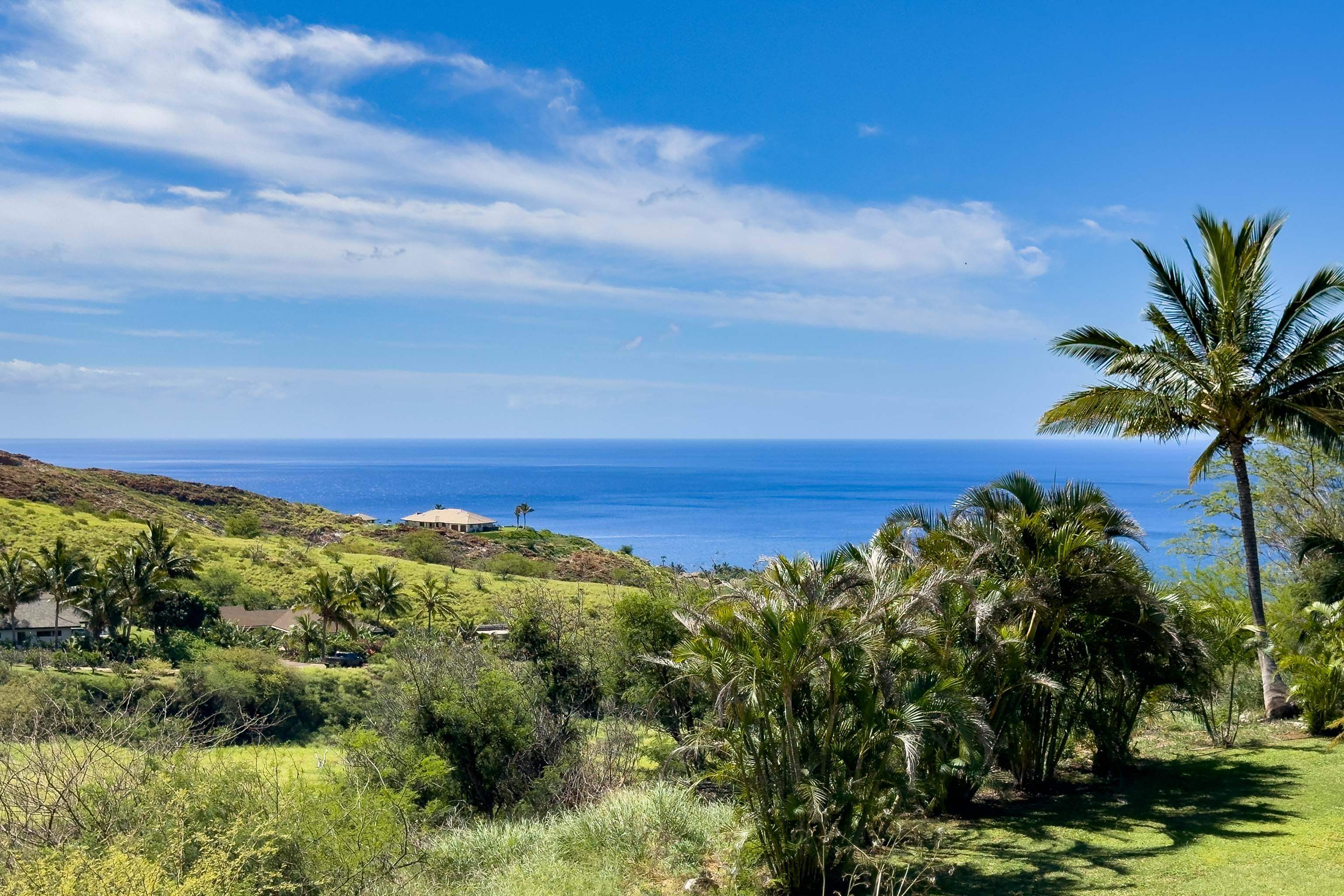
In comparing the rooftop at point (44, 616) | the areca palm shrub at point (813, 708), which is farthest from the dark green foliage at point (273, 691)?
the areca palm shrub at point (813, 708)

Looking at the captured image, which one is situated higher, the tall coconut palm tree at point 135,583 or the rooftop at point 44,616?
the tall coconut palm tree at point 135,583

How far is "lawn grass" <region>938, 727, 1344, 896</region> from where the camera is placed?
8.72 meters

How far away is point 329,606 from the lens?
150ft

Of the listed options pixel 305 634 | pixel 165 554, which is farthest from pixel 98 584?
pixel 305 634

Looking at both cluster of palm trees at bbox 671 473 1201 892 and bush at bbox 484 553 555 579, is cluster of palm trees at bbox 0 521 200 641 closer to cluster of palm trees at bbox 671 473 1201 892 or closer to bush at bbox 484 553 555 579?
bush at bbox 484 553 555 579

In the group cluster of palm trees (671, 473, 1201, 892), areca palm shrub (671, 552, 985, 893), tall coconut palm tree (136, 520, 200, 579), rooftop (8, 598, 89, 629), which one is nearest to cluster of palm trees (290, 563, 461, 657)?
tall coconut palm tree (136, 520, 200, 579)

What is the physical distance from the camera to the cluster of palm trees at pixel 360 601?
4559cm

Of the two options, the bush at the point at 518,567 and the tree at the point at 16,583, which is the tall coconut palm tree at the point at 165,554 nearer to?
the tree at the point at 16,583

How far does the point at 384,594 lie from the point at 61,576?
1583 cm

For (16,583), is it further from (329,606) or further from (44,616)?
(329,606)

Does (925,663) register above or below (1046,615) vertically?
below

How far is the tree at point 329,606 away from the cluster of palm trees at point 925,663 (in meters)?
38.8

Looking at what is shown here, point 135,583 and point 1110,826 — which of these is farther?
point 135,583

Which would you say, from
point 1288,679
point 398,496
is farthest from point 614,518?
point 1288,679
